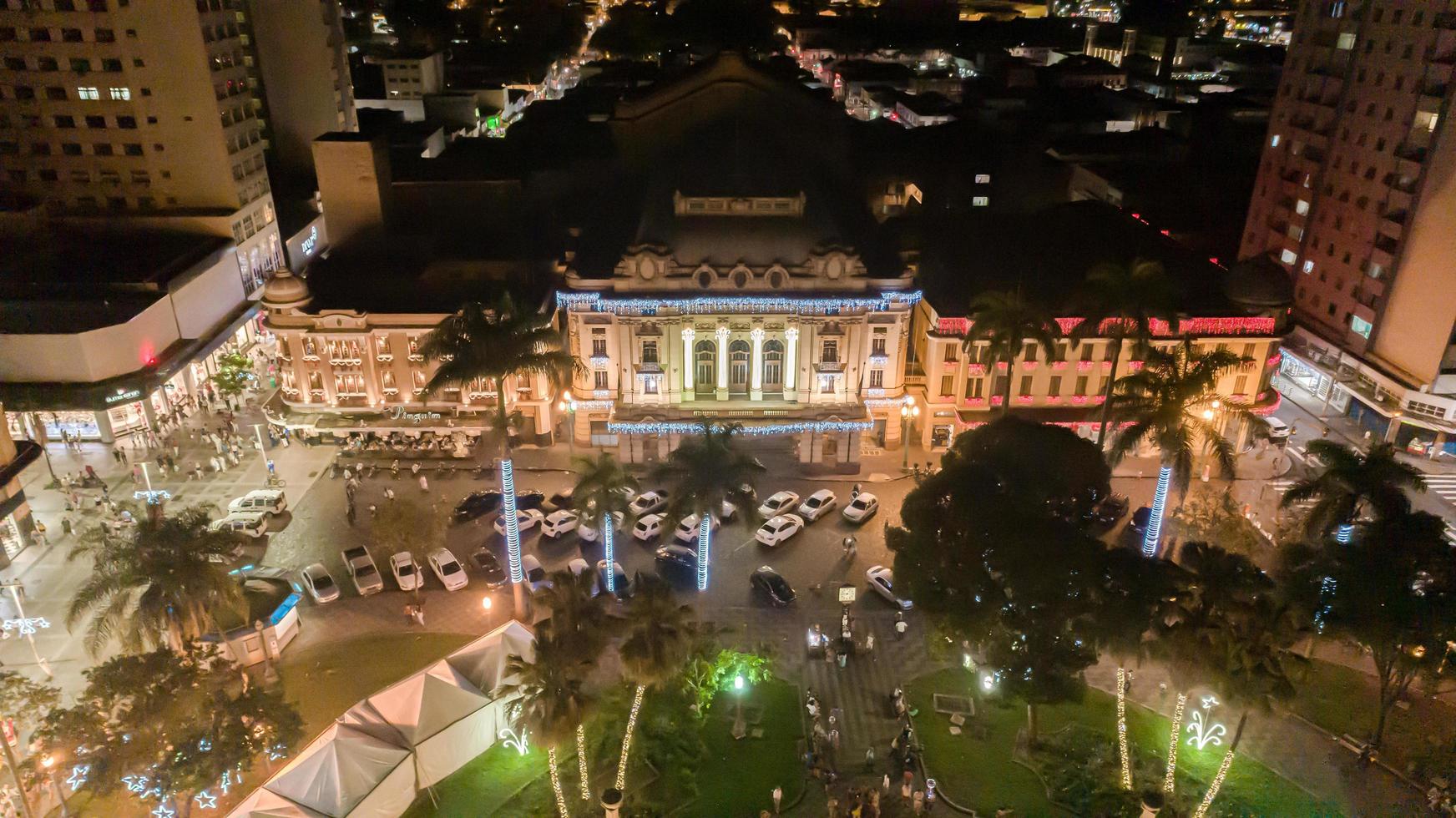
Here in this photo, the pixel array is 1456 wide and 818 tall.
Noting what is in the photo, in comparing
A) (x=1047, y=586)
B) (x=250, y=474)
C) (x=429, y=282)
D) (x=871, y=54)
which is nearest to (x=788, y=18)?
(x=871, y=54)

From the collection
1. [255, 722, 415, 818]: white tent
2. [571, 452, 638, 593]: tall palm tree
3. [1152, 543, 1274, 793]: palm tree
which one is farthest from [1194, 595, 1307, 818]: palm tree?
[255, 722, 415, 818]: white tent

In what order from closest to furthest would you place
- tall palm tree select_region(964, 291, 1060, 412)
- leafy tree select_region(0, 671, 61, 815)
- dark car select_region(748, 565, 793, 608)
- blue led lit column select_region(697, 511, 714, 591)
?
leafy tree select_region(0, 671, 61, 815) → blue led lit column select_region(697, 511, 714, 591) → dark car select_region(748, 565, 793, 608) → tall palm tree select_region(964, 291, 1060, 412)

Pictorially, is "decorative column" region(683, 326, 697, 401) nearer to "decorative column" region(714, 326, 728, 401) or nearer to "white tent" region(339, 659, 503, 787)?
"decorative column" region(714, 326, 728, 401)

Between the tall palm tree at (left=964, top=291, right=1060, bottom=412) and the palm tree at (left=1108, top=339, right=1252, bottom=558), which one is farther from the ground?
the tall palm tree at (left=964, top=291, right=1060, bottom=412)

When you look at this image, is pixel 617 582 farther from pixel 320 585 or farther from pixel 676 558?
pixel 320 585

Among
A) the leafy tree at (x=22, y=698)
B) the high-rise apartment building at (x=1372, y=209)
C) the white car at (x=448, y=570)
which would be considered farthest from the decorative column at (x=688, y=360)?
the high-rise apartment building at (x=1372, y=209)

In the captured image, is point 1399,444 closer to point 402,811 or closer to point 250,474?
point 402,811
